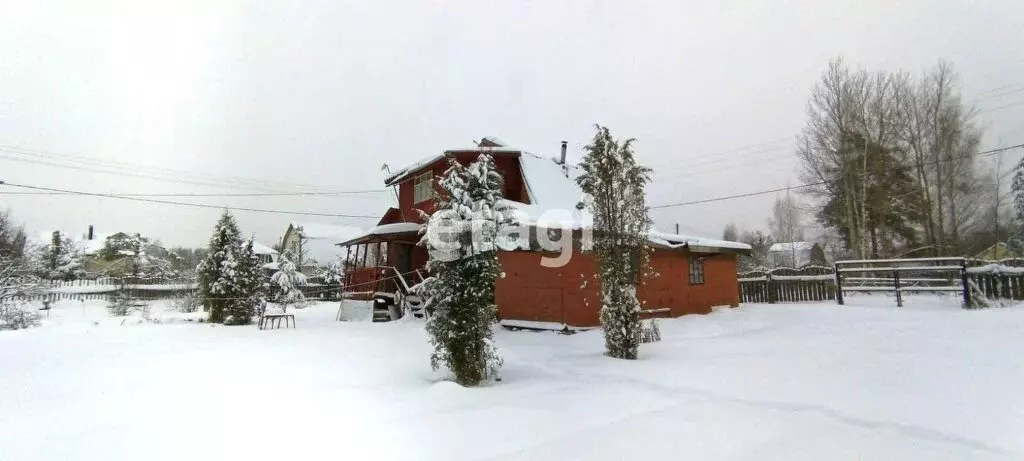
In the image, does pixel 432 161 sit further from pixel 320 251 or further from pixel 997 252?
pixel 320 251

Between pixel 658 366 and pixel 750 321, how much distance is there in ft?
19.7

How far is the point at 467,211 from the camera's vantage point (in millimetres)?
6098

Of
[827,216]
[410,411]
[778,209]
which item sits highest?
[778,209]

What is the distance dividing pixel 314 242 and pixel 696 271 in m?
34.2

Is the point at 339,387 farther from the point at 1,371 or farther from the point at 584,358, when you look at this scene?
the point at 1,371

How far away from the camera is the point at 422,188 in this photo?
17.1 meters

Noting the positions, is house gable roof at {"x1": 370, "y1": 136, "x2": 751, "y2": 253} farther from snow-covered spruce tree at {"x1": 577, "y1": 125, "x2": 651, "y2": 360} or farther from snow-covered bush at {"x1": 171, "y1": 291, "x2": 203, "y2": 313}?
snow-covered bush at {"x1": 171, "y1": 291, "x2": 203, "y2": 313}

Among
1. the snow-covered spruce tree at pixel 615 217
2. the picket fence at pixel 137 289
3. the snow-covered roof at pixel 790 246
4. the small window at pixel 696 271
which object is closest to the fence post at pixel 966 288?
the small window at pixel 696 271

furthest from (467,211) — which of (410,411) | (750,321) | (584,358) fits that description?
(750,321)

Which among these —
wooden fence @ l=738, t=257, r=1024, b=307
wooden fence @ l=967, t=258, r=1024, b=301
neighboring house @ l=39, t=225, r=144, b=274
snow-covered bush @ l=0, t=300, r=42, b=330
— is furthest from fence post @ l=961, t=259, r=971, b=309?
neighboring house @ l=39, t=225, r=144, b=274

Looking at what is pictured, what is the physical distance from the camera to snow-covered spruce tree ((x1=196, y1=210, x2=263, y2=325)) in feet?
46.6

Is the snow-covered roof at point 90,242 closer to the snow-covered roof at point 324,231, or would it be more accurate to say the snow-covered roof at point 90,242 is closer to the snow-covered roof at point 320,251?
the snow-covered roof at point 324,231

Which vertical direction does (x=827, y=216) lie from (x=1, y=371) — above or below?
above

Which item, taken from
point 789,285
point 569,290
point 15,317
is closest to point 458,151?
point 569,290
